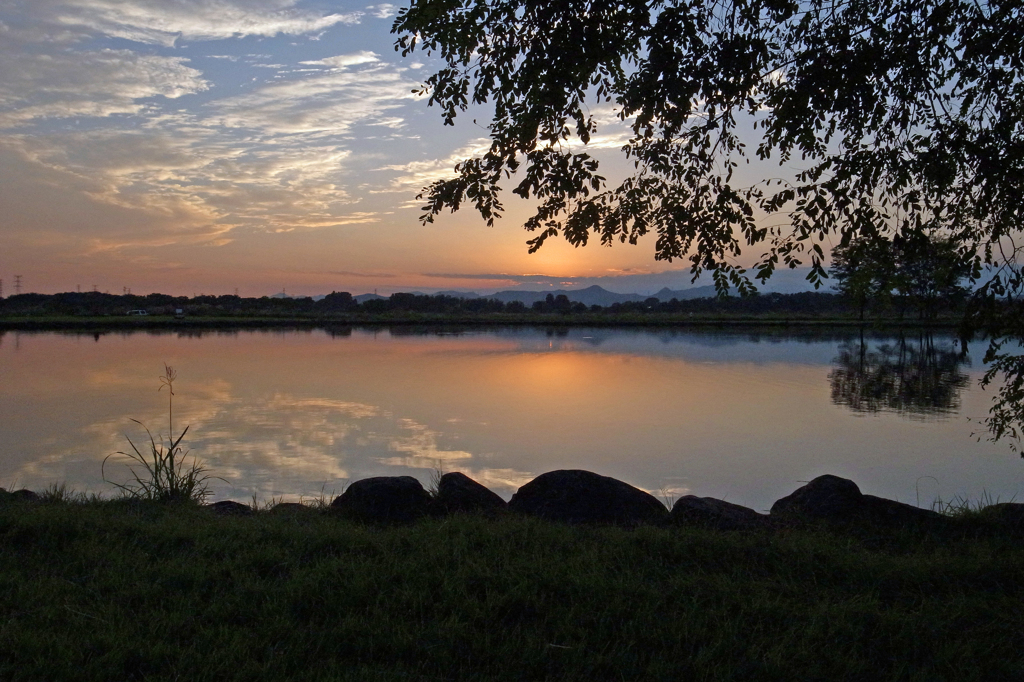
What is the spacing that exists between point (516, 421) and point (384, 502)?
5589 mm

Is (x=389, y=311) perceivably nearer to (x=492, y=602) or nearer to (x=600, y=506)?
(x=600, y=506)

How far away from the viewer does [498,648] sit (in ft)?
10.2

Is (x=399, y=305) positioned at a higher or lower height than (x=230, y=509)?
higher

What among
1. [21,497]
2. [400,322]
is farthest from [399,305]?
[21,497]

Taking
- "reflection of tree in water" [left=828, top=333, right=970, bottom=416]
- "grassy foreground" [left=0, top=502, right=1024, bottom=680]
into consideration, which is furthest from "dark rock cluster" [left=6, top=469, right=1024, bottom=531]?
"reflection of tree in water" [left=828, top=333, right=970, bottom=416]

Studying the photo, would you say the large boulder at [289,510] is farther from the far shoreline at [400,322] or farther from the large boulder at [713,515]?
the far shoreline at [400,322]

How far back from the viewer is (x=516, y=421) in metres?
10.9

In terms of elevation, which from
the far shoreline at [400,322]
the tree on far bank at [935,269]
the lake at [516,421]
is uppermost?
the tree on far bank at [935,269]

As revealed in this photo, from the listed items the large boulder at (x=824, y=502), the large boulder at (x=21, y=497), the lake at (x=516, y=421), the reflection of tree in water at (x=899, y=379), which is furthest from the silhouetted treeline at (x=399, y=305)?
the large boulder at (x=824, y=502)

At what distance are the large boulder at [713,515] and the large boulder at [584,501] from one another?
20 cm

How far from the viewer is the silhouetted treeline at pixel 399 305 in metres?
55.2

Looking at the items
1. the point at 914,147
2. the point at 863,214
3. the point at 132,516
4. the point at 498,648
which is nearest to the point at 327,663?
the point at 498,648

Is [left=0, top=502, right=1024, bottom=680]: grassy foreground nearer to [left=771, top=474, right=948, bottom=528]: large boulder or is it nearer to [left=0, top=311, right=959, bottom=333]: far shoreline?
[left=771, top=474, right=948, bottom=528]: large boulder

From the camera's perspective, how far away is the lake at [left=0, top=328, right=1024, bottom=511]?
7730mm
